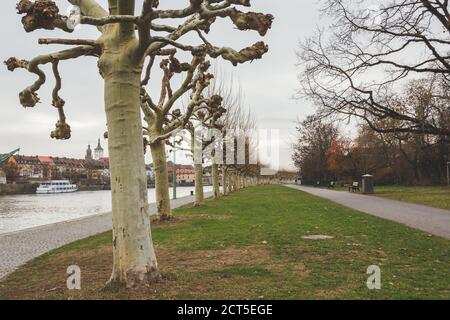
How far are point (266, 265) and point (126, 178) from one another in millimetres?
2720

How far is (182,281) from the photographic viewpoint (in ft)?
20.4

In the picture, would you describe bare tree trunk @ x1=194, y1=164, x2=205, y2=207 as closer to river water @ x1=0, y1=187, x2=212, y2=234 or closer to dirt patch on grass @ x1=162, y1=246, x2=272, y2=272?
river water @ x1=0, y1=187, x2=212, y2=234

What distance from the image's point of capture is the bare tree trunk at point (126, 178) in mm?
5930

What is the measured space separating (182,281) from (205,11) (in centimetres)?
357

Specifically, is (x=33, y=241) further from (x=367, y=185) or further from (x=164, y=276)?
(x=367, y=185)

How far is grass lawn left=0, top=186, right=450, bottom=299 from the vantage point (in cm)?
557

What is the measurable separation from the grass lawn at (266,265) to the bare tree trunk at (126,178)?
0.32 metres

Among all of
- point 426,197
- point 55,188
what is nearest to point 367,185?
point 426,197

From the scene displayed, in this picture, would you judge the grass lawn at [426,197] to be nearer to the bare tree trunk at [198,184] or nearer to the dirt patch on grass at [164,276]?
the bare tree trunk at [198,184]

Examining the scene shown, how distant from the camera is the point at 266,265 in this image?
717 centimetres

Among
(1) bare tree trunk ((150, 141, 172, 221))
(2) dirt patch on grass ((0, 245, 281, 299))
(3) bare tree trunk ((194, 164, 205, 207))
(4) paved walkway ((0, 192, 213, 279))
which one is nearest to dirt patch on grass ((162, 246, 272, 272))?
(2) dirt patch on grass ((0, 245, 281, 299))

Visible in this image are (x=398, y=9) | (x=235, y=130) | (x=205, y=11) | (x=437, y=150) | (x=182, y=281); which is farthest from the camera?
(x=437, y=150)

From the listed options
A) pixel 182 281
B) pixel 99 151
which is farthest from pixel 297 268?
pixel 99 151
